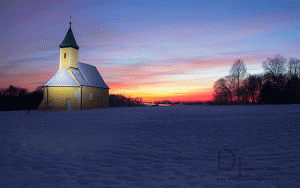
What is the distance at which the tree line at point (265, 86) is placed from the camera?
37.0 metres

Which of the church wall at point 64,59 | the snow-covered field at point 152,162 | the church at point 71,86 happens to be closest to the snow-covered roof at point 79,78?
the church at point 71,86

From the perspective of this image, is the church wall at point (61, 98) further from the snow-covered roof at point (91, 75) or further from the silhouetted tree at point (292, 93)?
the silhouetted tree at point (292, 93)

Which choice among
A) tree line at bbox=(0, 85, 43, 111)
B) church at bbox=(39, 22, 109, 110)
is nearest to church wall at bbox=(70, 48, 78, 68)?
church at bbox=(39, 22, 109, 110)

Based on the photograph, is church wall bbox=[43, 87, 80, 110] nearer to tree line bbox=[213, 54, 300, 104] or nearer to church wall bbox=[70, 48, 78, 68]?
church wall bbox=[70, 48, 78, 68]

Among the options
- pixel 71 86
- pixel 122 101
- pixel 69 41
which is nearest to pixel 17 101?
pixel 71 86

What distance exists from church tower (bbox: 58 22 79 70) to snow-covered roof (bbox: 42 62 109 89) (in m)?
0.86

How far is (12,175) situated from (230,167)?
13.9ft

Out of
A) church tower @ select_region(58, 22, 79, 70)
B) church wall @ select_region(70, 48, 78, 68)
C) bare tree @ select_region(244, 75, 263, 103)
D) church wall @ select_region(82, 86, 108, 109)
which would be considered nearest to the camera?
church wall @ select_region(82, 86, 108, 109)

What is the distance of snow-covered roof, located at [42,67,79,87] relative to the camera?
25.7m

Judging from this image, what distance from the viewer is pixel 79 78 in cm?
2698

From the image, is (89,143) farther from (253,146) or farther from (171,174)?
(253,146)

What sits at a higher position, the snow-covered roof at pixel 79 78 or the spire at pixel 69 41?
the spire at pixel 69 41

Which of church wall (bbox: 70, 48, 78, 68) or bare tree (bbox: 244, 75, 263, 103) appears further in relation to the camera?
bare tree (bbox: 244, 75, 263, 103)

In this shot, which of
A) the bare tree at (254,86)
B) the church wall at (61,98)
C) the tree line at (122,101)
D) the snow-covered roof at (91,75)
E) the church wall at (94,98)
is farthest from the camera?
the bare tree at (254,86)
